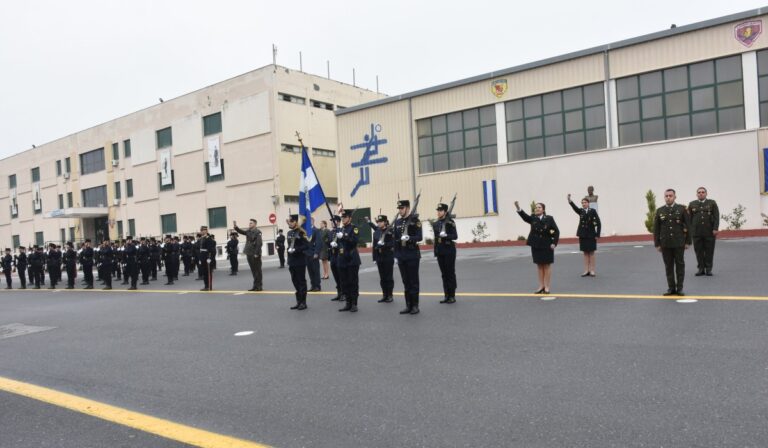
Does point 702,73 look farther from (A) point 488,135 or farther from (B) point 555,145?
(A) point 488,135

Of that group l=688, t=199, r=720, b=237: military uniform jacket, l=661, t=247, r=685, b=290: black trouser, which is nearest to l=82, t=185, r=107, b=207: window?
l=688, t=199, r=720, b=237: military uniform jacket

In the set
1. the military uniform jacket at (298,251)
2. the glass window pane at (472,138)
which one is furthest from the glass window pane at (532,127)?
the military uniform jacket at (298,251)

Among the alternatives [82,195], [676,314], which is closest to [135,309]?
[676,314]

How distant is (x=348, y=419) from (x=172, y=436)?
1.33 meters

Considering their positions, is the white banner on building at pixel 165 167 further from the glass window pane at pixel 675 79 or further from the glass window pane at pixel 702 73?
the glass window pane at pixel 702 73

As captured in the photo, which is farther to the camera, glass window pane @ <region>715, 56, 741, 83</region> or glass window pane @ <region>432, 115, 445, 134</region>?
glass window pane @ <region>432, 115, 445, 134</region>

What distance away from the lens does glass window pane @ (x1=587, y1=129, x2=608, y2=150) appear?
27625 mm

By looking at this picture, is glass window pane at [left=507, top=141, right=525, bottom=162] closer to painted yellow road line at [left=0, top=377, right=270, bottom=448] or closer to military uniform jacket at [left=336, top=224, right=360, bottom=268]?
military uniform jacket at [left=336, top=224, right=360, bottom=268]

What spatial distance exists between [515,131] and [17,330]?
25.3 meters

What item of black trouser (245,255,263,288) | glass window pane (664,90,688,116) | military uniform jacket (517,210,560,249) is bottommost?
black trouser (245,255,263,288)

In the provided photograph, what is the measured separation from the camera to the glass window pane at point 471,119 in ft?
104

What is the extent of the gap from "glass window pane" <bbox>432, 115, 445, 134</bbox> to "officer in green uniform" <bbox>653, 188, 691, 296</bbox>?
24.1 meters

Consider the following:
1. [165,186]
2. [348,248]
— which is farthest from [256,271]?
[165,186]

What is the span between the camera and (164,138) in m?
46.5
